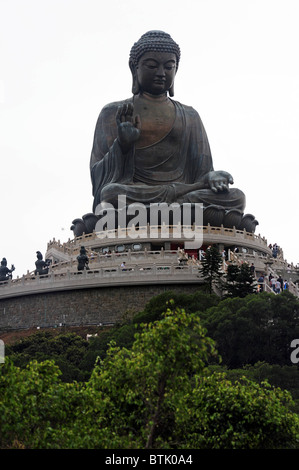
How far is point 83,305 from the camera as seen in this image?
21109 millimetres

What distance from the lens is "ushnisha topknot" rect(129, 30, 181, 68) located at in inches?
1152

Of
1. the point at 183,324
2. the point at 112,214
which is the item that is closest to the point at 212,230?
the point at 112,214

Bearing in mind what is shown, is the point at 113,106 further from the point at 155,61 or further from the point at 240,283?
the point at 240,283

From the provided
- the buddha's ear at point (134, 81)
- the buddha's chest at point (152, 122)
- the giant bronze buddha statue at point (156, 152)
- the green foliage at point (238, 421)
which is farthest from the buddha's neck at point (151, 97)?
the green foliage at point (238, 421)

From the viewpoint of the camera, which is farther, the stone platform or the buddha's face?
the buddha's face

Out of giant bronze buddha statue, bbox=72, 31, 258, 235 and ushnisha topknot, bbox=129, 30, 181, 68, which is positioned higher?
ushnisha topknot, bbox=129, 30, 181, 68

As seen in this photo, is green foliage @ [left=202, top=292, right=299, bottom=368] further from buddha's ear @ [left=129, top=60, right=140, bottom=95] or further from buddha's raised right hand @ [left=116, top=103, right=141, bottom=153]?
buddha's ear @ [left=129, top=60, right=140, bottom=95]

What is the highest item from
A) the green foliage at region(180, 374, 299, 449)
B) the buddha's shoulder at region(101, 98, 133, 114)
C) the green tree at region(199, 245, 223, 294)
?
the buddha's shoulder at region(101, 98, 133, 114)

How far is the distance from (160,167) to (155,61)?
4023 millimetres

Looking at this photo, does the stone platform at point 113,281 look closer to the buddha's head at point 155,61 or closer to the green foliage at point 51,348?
the green foliage at point 51,348

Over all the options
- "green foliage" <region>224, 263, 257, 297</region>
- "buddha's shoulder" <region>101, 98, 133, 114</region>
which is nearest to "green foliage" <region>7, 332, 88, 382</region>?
"green foliage" <region>224, 263, 257, 297</region>

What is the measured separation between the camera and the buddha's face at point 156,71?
A: 2931cm

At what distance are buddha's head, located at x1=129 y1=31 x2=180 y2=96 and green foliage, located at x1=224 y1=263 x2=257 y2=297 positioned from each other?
41.3 feet
